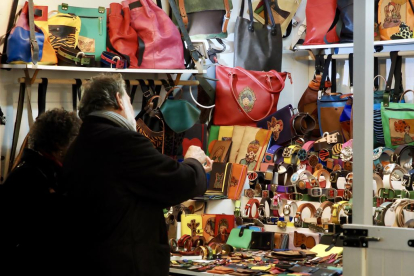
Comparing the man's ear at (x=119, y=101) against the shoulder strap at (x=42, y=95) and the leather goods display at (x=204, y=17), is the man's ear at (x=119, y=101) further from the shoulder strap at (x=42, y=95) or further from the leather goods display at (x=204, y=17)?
the leather goods display at (x=204, y=17)

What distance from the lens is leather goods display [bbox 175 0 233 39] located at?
5.80 m

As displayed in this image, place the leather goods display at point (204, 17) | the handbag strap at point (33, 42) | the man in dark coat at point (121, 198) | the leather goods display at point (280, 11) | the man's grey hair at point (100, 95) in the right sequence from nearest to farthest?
the man in dark coat at point (121, 198) → the man's grey hair at point (100, 95) → the handbag strap at point (33, 42) → the leather goods display at point (204, 17) → the leather goods display at point (280, 11)

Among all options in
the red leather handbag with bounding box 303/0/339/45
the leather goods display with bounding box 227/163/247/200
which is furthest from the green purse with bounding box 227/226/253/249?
the red leather handbag with bounding box 303/0/339/45

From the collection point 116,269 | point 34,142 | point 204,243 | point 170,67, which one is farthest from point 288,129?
point 116,269

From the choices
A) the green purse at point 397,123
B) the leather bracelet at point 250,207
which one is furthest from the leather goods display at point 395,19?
the leather bracelet at point 250,207

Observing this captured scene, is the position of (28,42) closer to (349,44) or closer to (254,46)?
(254,46)

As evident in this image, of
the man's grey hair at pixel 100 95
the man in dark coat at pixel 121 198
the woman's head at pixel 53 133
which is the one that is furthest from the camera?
the woman's head at pixel 53 133

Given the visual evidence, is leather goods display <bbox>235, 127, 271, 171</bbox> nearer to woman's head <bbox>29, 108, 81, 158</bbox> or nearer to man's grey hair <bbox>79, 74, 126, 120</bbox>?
woman's head <bbox>29, 108, 81, 158</bbox>

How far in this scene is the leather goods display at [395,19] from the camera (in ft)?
17.7

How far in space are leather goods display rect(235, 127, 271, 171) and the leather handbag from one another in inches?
32.0

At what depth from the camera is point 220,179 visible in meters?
4.82

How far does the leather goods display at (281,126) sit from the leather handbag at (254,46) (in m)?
0.65

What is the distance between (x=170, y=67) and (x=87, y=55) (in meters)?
0.63

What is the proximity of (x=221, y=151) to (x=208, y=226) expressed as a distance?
1059mm
